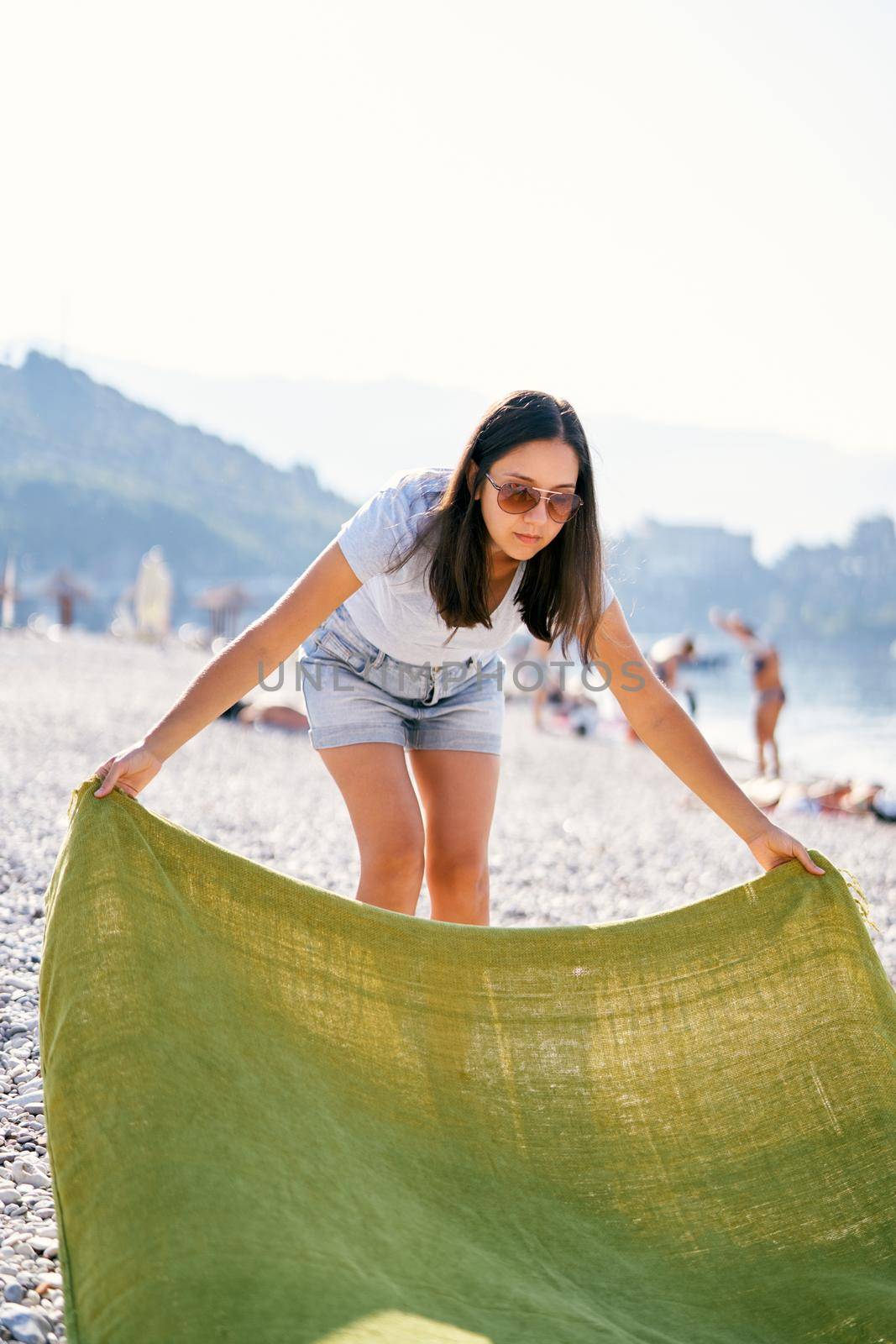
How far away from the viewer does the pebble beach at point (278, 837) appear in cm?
294

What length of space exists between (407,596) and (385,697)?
0.32 meters

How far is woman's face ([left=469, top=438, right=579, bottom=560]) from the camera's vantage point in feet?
9.29

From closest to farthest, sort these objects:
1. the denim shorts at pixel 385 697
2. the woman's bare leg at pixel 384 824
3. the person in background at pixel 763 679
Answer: the woman's bare leg at pixel 384 824
the denim shorts at pixel 385 697
the person in background at pixel 763 679

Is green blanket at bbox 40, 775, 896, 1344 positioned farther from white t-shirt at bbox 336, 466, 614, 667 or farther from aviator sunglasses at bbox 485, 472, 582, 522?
aviator sunglasses at bbox 485, 472, 582, 522

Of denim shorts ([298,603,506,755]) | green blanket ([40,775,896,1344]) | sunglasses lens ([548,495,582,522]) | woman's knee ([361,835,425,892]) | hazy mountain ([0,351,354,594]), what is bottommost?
green blanket ([40,775,896,1344])

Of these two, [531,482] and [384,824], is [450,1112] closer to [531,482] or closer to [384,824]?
[384,824]

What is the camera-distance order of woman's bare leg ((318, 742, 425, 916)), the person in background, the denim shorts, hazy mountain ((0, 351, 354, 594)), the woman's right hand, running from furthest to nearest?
hazy mountain ((0, 351, 354, 594)), the person in background, the denim shorts, woman's bare leg ((318, 742, 425, 916)), the woman's right hand

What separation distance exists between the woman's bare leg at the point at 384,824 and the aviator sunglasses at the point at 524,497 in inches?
30.4

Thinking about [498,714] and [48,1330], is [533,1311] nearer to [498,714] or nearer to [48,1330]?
[48,1330]

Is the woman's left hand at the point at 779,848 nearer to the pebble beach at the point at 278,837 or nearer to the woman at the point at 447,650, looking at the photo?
the woman at the point at 447,650

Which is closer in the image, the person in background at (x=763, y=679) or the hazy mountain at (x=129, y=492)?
the person in background at (x=763, y=679)

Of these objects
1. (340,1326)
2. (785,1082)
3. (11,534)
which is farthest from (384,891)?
(11,534)

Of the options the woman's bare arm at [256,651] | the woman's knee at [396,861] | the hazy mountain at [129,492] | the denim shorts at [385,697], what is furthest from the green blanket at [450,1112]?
the hazy mountain at [129,492]

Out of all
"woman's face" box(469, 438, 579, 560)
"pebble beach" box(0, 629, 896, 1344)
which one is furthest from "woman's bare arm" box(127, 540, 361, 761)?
"pebble beach" box(0, 629, 896, 1344)
